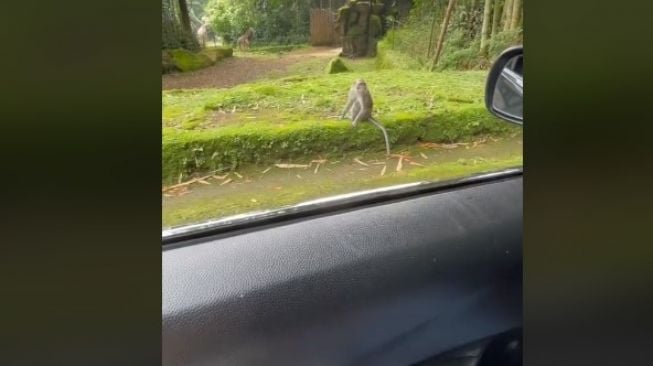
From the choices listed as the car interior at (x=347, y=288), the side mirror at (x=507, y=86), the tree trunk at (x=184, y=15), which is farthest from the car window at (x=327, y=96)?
the car interior at (x=347, y=288)

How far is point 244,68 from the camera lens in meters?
2.66

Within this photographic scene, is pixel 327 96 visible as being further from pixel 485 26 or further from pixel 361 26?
pixel 485 26

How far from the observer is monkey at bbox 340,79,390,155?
2.84 m

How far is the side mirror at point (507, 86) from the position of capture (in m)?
1.75

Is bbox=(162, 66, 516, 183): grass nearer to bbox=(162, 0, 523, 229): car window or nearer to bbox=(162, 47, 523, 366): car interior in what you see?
bbox=(162, 0, 523, 229): car window

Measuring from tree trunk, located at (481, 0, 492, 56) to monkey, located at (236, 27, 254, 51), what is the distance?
1286 millimetres

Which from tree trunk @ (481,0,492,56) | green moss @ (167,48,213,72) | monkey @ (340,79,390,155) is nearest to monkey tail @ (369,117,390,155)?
monkey @ (340,79,390,155)

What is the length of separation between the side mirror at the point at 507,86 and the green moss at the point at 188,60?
115 centimetres
